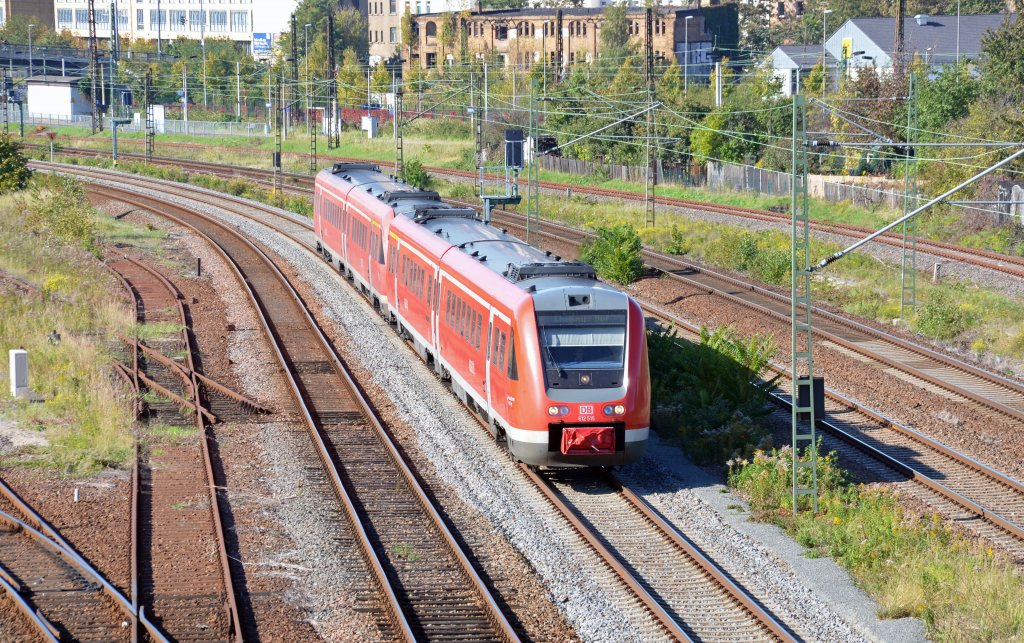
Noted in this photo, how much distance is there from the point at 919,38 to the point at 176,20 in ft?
334

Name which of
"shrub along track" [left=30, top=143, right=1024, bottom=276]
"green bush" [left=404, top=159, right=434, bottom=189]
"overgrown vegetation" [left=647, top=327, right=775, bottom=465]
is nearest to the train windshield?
"overgrown vegetation" [left=647, top=327, right=775, bottom=465]

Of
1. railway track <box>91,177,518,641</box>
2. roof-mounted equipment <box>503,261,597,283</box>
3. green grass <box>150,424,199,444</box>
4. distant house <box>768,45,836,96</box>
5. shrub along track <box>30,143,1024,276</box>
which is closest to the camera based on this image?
railway track <box>91,177,518,641</box>

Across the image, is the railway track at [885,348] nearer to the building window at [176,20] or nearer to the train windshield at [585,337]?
the train windshield at [585,337]

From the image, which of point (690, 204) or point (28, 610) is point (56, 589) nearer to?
point (28, 610)

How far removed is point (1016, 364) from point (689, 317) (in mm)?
8115

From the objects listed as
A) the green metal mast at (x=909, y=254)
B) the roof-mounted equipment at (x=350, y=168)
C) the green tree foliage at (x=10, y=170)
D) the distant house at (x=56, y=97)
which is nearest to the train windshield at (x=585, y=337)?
the green metal mast at (x=909, y=254)

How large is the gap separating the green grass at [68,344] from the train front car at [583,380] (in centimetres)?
641

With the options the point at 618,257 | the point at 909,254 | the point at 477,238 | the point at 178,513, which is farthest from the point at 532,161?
the point at 178,513

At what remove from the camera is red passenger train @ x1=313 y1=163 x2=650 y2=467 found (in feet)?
54.8

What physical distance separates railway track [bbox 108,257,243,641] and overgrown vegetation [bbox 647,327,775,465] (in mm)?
7478

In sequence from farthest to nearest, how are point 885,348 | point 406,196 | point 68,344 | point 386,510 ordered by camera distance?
point 406,196 < point 885,348 < point 68,344 < point 386,510

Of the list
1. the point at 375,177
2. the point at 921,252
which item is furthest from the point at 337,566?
the point at 921,252

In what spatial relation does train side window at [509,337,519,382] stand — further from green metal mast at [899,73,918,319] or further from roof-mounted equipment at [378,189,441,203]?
roof-mounted equipment at [378,189,441,203]

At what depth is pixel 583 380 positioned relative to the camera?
55.0 ft
